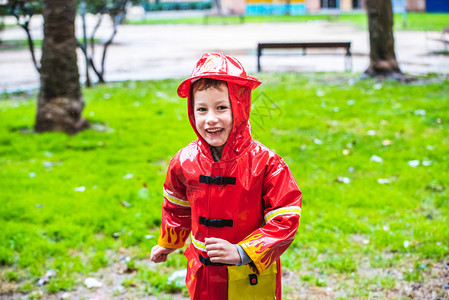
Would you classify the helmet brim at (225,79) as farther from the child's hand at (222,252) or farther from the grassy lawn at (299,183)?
the child's hand at (222,252)

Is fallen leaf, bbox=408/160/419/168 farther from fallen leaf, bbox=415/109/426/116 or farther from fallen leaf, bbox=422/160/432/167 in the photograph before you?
fallen leaf, bbox=415/109/426/116

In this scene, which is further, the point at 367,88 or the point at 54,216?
the point at 367,88

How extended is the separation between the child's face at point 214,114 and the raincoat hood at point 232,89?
0.9 inches

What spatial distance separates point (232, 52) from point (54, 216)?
46.5ft

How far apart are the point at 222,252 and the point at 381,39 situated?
999 cm

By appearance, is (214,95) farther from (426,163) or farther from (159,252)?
(426,163)

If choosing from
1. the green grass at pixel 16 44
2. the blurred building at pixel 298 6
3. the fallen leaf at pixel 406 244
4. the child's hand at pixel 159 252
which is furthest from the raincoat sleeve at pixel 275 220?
the blurred building at pixel 298 6

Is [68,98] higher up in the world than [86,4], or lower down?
lower down

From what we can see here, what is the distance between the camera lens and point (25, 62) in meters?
17.9

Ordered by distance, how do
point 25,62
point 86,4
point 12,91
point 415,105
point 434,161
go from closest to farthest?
point 434,161 < point 415,105 < point 12,91 < point 86,4 < point 25,62

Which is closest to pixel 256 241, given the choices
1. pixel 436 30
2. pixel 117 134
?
pixel 117 134

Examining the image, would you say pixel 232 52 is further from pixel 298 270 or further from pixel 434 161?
pixel 298 270

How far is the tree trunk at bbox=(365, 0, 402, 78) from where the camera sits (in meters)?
10.9

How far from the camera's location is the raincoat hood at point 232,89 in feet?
6.84
